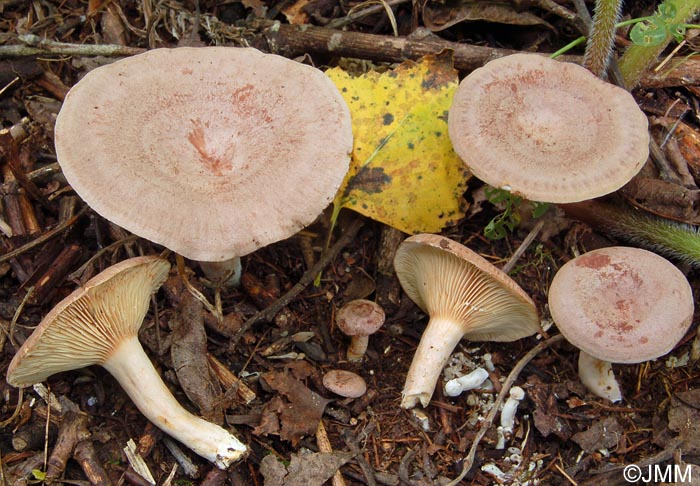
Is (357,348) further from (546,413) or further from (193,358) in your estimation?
(546,413)

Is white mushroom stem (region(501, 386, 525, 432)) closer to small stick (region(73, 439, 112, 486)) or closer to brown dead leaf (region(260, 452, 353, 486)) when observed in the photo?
brown dead leaf (region(260, 452, 353, 486))

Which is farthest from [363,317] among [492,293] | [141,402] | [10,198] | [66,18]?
[66,18]

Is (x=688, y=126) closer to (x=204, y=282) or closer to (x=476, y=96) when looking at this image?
(x=476, y=96)

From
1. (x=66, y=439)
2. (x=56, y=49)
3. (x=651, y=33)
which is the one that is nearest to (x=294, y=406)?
(x=66, y=439)

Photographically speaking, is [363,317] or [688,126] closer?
[363,317]

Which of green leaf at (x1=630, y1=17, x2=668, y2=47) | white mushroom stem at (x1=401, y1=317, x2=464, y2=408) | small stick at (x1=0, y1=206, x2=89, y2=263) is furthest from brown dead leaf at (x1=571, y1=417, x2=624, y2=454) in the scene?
small stick at (x1=0, y1=206, x2=89, y2=263)

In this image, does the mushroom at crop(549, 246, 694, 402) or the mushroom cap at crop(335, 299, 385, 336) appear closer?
the mushroom at crop(549, 246, 694, 402)
